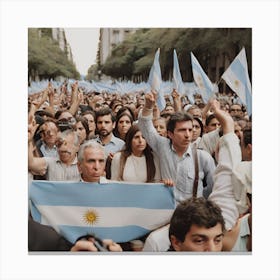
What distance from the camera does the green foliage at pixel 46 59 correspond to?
466cm

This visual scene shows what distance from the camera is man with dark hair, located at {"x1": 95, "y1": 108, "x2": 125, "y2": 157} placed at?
15.2 ft

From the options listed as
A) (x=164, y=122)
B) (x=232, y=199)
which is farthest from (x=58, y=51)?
(x=232, y=199)

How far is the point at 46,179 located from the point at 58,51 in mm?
1189

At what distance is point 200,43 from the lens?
15.2ft

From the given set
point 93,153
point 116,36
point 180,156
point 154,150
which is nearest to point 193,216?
point 180,156

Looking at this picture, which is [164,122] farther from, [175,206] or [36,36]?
[36,36]

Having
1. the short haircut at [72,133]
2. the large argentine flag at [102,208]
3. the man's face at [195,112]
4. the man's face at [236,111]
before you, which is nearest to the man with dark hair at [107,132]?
the short haircut at [72,133]

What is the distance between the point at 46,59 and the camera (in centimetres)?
470

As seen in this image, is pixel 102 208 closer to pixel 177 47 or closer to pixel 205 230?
pixel 205 230

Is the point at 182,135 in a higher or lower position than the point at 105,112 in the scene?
lower

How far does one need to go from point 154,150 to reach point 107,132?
0.46 metres

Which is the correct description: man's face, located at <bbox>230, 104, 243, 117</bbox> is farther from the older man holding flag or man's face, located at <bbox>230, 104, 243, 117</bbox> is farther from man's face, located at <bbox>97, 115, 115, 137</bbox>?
man's face, located at <bbox>97, 115, 115, 137</bbox>

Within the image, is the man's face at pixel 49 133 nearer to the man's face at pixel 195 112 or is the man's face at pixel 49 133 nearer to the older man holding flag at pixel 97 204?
the older man holding flag at pixel 97 204

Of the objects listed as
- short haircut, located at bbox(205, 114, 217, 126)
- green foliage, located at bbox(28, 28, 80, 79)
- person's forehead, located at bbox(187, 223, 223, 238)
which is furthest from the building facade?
person's forehead, located at bbox(187, 223, 223, 238)
